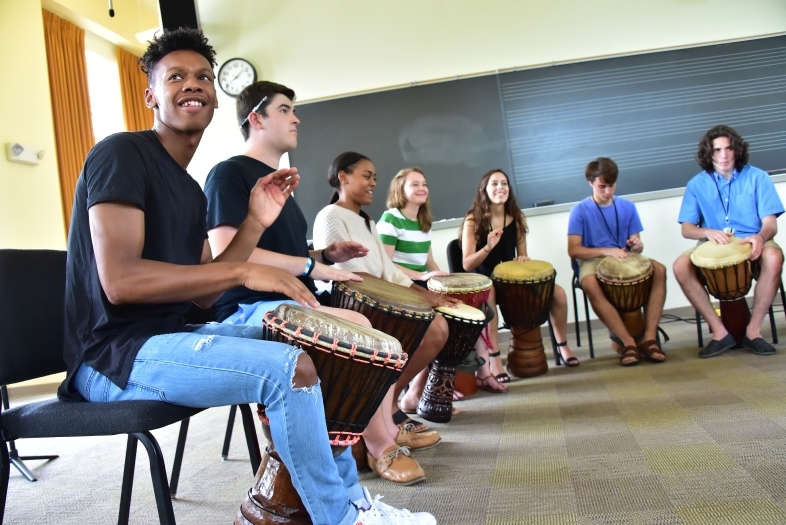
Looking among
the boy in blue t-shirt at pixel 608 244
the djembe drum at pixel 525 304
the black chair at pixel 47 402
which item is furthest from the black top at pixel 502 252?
the black chair at pixel 47 402

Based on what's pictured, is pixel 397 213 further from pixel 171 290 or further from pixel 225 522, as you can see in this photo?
pixel 171 290

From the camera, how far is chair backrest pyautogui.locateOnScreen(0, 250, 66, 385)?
5.09 ft

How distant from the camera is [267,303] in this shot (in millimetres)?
1912

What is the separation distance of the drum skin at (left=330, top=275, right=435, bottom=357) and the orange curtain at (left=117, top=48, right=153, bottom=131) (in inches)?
172

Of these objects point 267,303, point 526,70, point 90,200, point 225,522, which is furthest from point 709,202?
point 90,200

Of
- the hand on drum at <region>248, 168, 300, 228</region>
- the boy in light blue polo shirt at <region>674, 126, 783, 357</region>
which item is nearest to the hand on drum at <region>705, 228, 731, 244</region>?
the boy in light blue polo shirt at <region>674, 126, 783, 357</region>

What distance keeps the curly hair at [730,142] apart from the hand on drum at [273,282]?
3.39m

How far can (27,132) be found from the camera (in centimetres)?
458

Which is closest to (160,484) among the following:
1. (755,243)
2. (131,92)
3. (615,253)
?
(615,253)

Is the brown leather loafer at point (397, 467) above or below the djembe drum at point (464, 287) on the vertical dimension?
below

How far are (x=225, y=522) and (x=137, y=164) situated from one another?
1079 millimetres

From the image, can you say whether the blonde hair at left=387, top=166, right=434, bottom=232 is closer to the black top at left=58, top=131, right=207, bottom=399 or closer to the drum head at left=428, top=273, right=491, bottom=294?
the drum head at left=428, top=273, right=491, bottom=294

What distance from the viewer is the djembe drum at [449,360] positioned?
A: 2725 millimetres

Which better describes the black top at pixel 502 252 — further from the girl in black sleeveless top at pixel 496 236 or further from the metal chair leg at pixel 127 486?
the metal chair leg at pixel 127 486
